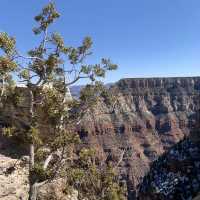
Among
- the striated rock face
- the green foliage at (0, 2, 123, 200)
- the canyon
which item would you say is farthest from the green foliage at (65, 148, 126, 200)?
the striated rock face

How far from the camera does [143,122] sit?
16962 cm

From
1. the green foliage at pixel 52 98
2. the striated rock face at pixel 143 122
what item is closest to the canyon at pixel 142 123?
the striated rock face at pixel 143 122

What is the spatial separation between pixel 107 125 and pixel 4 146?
399 ft

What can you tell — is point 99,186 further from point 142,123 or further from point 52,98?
point 142,123

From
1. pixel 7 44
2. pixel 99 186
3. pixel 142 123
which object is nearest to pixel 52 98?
pixel 7 44

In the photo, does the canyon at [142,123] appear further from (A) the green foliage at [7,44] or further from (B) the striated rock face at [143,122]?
(A) the green foliage at [7,44]

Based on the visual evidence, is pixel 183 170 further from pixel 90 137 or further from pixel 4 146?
pixel 90 137

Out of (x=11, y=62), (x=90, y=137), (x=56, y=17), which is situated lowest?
(x=90, y=137)

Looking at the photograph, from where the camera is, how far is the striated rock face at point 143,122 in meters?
143

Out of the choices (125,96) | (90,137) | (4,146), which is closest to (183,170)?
(4,146)

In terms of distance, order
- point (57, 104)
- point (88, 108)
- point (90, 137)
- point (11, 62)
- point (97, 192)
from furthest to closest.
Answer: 1. point (90, 137)
2. point (97, 192)
3. point (88, 108)
4. point (57, 104)
5. point (11, 62)

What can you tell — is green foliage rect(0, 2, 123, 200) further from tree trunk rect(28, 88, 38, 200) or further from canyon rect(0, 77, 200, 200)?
canyon rect(0, 77, 200, 200)

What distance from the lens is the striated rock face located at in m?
143

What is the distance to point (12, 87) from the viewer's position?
57.9 ft
